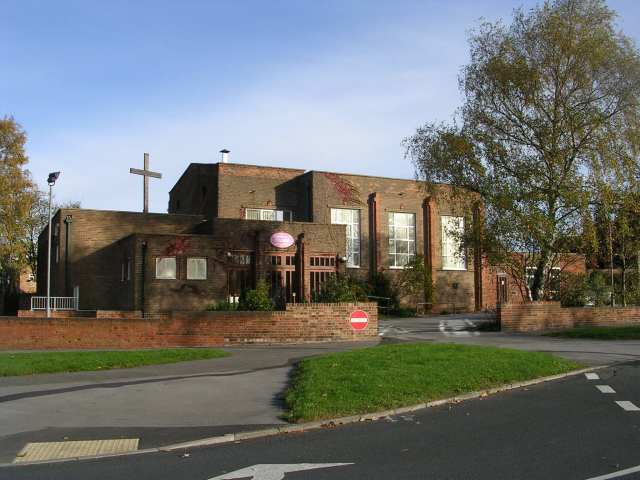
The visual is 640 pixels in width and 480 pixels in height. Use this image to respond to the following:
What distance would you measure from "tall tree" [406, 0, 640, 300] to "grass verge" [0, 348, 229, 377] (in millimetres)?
13109

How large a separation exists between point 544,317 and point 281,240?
1176 cm

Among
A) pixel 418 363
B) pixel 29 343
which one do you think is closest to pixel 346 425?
pixel 418 363

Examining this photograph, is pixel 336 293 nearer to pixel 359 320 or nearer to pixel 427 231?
pixel 359 320

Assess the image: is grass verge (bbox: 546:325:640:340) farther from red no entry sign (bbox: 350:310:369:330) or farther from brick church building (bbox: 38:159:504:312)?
red no entry sign (bbox: 350:310:369:330)

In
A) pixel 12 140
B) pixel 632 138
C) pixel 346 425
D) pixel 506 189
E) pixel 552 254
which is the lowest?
pixel 346 425

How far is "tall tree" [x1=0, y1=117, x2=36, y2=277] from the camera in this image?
40125mm

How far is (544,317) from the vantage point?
85.1ft

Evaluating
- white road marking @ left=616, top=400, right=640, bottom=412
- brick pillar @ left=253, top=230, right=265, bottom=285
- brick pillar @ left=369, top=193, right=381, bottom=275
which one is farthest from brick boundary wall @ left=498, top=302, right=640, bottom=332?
brick pillar @ left=369, top=193, right=381, bottom=275

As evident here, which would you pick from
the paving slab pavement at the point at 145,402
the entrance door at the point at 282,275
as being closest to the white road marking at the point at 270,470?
the paving slab pavement at the point at 145,402

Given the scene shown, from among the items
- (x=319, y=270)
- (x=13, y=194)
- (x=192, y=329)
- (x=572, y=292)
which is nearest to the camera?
(x=192, y=329)

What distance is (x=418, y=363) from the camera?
13.9 metres

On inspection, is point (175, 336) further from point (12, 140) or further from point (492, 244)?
point (12, 140)

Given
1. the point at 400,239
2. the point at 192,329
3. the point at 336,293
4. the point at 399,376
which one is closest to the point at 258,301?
the point at 192,329

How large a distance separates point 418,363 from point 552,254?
1470 centimetres
